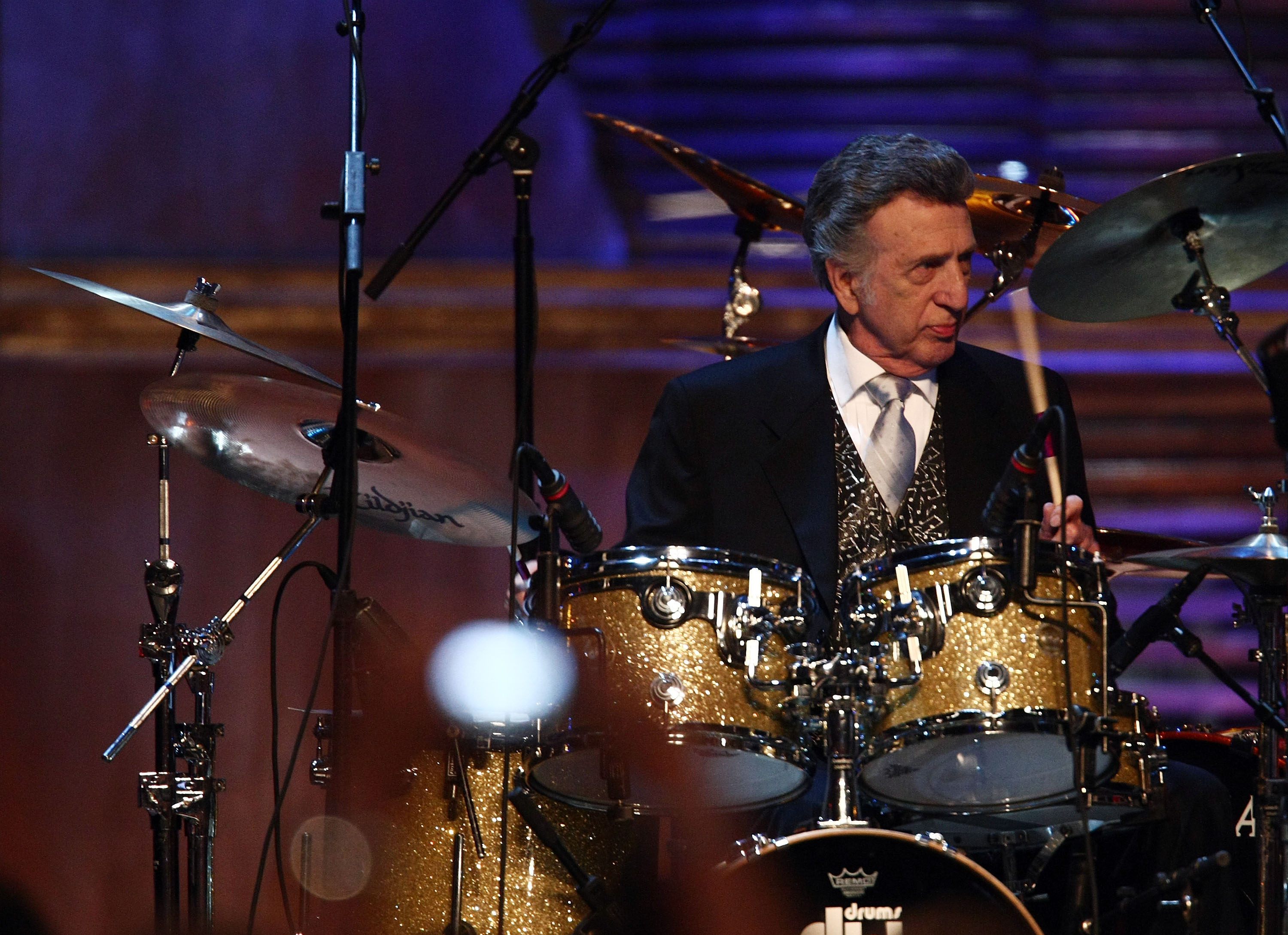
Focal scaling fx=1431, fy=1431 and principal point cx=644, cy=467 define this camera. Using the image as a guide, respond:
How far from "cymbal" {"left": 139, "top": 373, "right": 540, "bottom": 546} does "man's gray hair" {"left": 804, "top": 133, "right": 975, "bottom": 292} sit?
89 centimetres

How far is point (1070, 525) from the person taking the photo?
215 centimetres

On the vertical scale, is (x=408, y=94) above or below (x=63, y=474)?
above

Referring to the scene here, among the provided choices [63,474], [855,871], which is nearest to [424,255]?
[63,474]

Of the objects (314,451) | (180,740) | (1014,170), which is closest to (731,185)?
(314,451)

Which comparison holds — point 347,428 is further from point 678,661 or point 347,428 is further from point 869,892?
point 869,892

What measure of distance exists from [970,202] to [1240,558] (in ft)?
3.24

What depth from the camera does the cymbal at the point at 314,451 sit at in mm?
2393

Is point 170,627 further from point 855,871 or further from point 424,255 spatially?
point 424,255

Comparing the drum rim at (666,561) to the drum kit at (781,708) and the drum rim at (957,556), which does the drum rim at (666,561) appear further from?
the drum rim at (957,556)

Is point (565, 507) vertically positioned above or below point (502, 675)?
above

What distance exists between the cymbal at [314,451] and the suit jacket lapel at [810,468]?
0.56 m

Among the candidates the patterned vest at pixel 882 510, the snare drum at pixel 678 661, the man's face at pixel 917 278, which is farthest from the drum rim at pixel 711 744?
the man's face at pixel 917 278

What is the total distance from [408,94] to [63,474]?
1.60 meters

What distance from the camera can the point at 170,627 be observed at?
246cm
